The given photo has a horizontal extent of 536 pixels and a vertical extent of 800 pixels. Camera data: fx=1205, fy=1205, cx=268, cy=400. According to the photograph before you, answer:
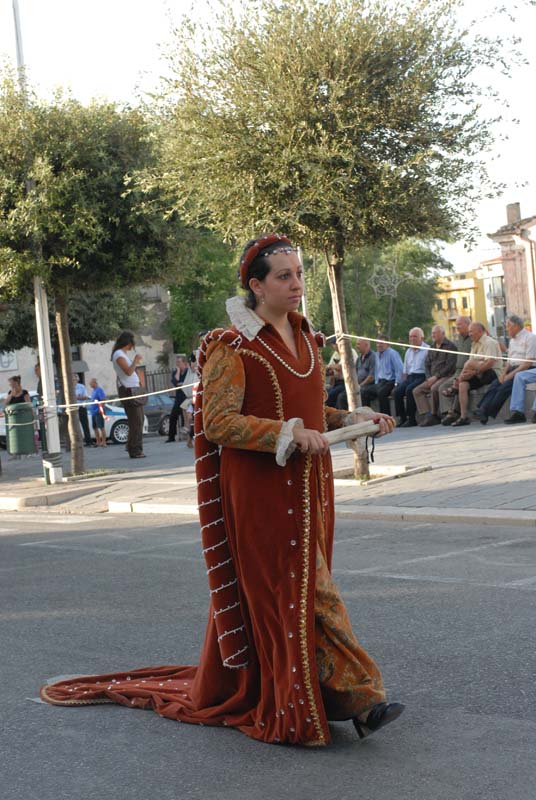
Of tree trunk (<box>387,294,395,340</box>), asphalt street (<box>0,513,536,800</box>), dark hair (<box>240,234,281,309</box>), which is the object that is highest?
tree trunk (<box>387,294,395,340</box>)

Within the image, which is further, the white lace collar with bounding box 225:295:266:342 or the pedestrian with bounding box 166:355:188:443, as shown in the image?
the pedestrian with bounding box 166:355:188:443

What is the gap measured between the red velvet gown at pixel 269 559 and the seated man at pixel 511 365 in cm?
1318

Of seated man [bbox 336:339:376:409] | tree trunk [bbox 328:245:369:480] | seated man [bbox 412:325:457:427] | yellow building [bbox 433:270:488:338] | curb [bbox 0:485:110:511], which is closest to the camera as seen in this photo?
tree trunk [bbox 328:245:369:480]

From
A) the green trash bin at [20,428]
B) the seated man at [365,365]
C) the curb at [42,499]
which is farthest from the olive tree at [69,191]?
the seated man at [365,365]

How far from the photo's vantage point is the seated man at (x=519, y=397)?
18391mm

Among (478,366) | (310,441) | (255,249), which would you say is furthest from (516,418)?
(310,441)

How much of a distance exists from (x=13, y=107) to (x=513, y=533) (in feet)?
35.6

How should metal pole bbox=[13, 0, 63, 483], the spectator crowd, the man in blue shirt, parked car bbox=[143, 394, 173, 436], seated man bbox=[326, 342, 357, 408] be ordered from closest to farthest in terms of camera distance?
1. metal pole bbox=[13, 0, 63, 483]
2. the spectator crowd
3. the man in blue shirt
4. seated man bbox=[326, 342, 357, 408]
5. parked car bbox=[143, 394, 173, 436]

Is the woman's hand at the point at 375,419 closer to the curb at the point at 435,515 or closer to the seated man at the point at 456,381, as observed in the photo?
the curb at the point at 435,515

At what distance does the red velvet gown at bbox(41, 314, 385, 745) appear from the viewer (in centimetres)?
469

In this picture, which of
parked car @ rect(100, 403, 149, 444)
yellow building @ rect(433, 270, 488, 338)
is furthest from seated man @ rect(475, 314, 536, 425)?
yellow building @ rect(433, 270, 488, 338)

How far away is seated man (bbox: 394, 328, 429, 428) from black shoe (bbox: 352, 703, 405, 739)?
16710mm

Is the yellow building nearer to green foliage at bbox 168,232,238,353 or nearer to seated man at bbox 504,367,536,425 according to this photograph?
green foliage at bbox 168,232,238,353

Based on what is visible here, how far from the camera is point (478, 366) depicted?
64.0ft
